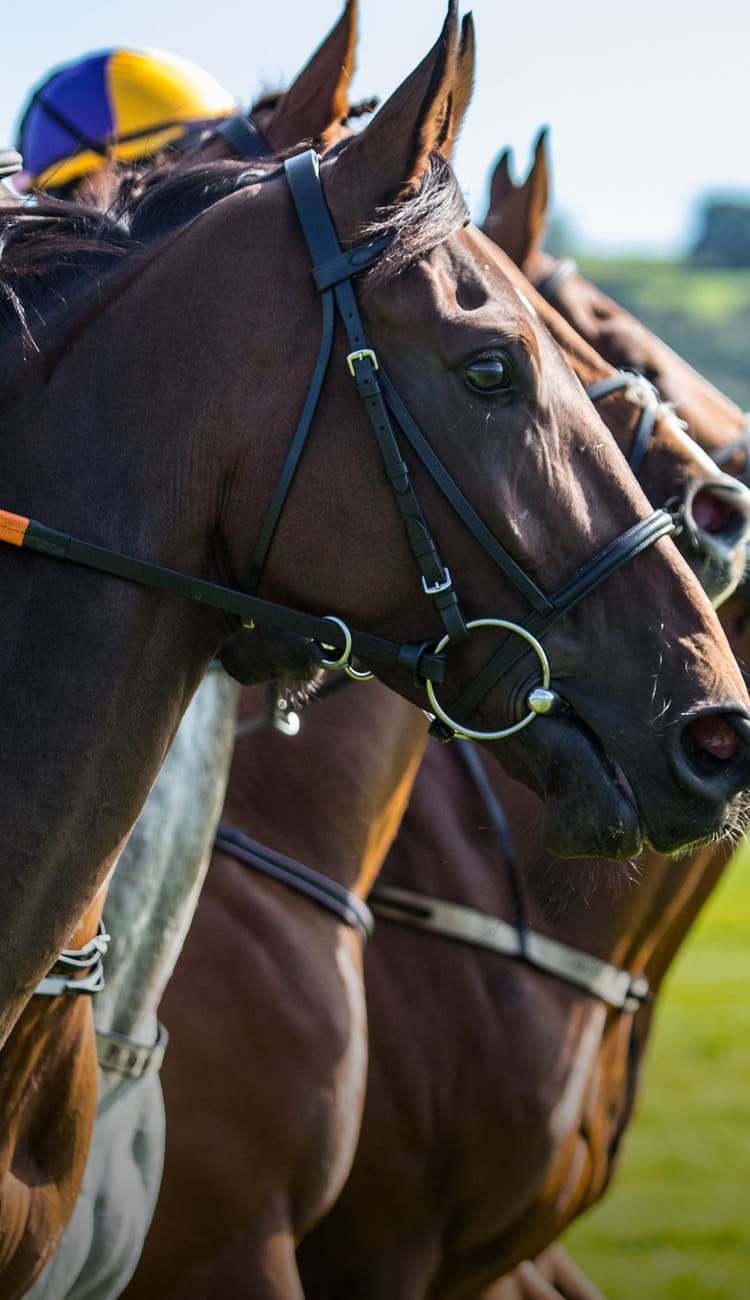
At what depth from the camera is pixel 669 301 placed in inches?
3342

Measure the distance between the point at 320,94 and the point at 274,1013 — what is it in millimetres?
2120

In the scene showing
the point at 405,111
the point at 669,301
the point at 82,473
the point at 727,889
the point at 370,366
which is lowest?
the point at 727,889

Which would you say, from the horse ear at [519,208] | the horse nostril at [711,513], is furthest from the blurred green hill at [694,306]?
the horse nostril at [711,513]

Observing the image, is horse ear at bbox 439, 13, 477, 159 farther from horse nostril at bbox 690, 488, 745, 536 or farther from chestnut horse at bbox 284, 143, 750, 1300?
chestnut horse at bbox 284, 143, 750, 1300

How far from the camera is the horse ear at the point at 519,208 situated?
14.3 ft

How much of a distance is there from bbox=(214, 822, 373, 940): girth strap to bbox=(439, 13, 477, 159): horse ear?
1845mm

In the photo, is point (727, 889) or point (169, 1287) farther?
point (727, 889)

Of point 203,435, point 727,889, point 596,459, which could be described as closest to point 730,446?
point 596,459

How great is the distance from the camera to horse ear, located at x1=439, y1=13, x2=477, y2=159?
96.5 inches

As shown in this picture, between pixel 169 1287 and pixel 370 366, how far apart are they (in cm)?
214

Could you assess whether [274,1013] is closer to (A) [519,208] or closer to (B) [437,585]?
(B) [437,585]

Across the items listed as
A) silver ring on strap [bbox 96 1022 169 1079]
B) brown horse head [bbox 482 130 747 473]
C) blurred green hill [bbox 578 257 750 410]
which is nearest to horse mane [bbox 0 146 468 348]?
silver ring on strap [bbox 96 1022 169 1079]

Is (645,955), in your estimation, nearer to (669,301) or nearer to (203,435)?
(203,435)

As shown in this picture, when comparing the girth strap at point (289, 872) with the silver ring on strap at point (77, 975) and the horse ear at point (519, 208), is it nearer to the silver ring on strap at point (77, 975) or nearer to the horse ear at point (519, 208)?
the silver ring on strap at point (77, 975)
